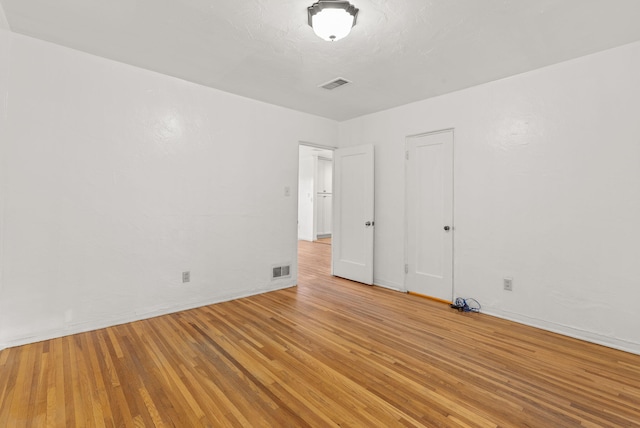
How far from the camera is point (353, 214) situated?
4.84 meters

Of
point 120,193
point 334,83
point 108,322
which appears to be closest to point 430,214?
point 334,83

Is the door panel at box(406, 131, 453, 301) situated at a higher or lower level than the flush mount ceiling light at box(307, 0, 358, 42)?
lower

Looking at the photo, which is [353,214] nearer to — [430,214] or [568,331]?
[430,214]

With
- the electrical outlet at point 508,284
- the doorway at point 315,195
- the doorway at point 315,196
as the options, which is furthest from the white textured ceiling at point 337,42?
the doorway at point 315,195

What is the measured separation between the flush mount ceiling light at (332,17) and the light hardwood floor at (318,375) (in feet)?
8.11

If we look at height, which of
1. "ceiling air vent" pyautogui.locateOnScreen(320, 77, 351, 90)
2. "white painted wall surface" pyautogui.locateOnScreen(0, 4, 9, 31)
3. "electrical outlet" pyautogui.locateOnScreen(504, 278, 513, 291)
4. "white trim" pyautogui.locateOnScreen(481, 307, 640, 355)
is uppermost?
"ceiling air vent" pyautogui.locateOnScreen(320, 77, 351, 90)

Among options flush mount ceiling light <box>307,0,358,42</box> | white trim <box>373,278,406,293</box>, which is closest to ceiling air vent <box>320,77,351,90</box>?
flush mount ceiling light <box>307,0,358,42</box>

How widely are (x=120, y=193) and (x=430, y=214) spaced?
3.65m

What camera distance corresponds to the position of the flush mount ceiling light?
2.04 m

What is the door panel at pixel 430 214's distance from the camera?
3.86 meters

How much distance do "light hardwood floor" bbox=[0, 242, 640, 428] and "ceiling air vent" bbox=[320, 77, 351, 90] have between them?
104 inches

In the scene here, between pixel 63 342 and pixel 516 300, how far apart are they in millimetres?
4415

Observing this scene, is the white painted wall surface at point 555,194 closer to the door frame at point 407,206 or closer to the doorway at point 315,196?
the door frame at point 407,206

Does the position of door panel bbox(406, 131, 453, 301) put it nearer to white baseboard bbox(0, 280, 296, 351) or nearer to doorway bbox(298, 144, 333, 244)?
white baseboard bbox(0, 280, 296, 351)
